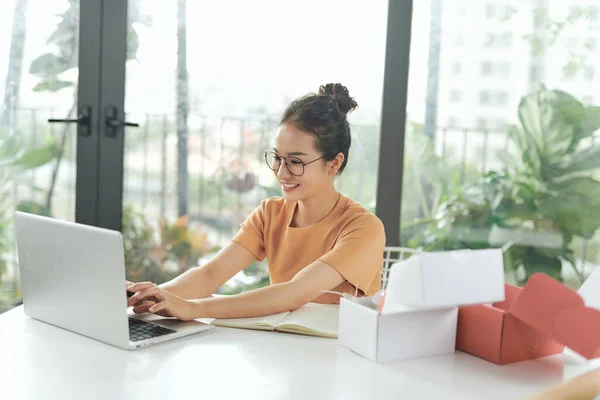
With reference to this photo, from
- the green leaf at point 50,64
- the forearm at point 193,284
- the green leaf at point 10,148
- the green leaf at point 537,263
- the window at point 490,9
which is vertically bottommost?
the green leaf at point 537,263

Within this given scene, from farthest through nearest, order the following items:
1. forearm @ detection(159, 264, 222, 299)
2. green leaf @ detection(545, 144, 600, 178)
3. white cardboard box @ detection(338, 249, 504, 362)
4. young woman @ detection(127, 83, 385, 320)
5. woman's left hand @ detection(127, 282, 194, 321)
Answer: green leaf @ detection(545, 144, 600, 178), forearm @ detection(159, 264, 222, 299), young woman @ detection(127, 83, 385, 320), woman's left hand @ detection(127, 282, 194, 321), white cardboard box @ detection(338, 249, 504, 362)

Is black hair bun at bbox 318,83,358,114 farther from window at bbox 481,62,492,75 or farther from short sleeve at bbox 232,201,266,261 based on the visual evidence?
window at bbox 481,62,492,75

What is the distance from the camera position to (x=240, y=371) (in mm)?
1255

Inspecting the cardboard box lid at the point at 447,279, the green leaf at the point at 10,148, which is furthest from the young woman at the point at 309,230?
the green leaf at the point at 10,148

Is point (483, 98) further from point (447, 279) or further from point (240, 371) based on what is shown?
point (240, 371)

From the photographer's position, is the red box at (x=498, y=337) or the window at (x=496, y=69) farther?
the window at (x=496, y=69)

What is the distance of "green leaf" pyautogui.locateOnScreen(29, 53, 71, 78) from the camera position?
316 cm

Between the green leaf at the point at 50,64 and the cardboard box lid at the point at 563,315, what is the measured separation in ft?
8.11

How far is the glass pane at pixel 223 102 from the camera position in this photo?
3.23 m

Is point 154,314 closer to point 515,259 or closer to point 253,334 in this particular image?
point 253,334

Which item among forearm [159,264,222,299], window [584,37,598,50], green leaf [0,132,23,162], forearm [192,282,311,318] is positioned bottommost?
forearm [159,264,222,299]

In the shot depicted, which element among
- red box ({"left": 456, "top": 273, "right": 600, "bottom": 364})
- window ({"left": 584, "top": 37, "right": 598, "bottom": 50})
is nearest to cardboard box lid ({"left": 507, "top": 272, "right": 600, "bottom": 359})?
red box ({"left": 456, "top": 273, "right": 600, "bottom": 364})

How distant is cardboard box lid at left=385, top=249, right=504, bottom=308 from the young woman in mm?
430

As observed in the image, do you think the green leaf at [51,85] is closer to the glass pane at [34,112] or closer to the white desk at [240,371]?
the glass pane at [34,112]
